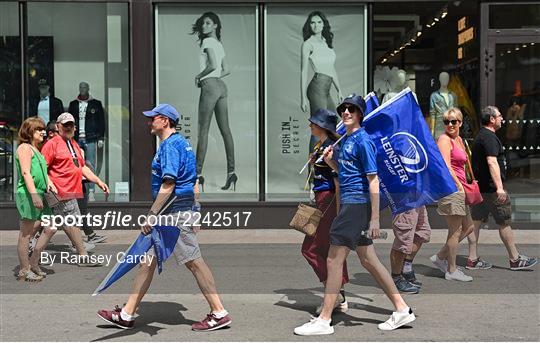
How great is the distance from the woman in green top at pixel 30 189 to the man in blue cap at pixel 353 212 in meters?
3.47

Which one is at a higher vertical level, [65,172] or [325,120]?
[325,120]

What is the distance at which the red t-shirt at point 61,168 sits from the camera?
8938mm

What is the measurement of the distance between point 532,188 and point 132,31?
7297 mm

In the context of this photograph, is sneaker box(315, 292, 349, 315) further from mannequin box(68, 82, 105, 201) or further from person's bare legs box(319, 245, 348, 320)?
mannequin box(68, 82, 105, 201)

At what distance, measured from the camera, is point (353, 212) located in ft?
19.8

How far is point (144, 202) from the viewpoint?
12.4 meters

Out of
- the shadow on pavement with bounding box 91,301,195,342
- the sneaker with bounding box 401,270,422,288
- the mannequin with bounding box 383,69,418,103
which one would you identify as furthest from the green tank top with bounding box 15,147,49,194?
the mannequin with bounding box 383,69,418,103

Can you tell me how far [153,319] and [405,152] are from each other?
8.81ft

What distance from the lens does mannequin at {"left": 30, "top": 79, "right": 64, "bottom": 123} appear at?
41.9 ft

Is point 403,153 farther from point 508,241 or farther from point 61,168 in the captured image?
point 61,168

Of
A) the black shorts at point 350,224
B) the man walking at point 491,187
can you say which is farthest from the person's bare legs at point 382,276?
the man walking at point 491,187

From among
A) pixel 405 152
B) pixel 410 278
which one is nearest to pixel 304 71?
pixel 410 278

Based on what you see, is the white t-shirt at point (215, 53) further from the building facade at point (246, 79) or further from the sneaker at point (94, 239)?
the sneaker at point (94, 239)

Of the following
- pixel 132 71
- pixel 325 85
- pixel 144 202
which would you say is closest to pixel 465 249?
pixel 325 85
